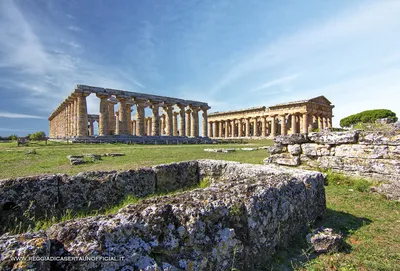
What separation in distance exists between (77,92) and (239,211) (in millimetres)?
35110

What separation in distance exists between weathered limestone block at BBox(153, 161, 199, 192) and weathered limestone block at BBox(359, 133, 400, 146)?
17.2ft

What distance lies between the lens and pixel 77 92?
32.0 metres

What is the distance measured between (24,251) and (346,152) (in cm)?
813

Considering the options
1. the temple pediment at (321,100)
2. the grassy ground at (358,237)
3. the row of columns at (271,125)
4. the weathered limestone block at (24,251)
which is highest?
the temple pediment at (321,100)

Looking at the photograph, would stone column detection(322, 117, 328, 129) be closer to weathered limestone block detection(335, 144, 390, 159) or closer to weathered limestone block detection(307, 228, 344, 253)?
weathered limestone block detection(335, 144, 390, 159)

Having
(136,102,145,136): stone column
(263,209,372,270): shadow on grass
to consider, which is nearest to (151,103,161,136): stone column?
(136,102,145,136): stone column

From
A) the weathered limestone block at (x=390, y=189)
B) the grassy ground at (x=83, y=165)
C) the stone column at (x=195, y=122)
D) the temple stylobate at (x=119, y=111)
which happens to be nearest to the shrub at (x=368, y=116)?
the stone column at (x=195, y=122)

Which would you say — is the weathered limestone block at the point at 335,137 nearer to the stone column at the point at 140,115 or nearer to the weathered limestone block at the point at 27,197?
the weathered limestone block at the point at 27,197

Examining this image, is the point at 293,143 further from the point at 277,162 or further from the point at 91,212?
the point at 91,212

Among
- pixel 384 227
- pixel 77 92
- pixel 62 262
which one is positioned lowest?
pixel 384 227

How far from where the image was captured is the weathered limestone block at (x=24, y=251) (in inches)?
55.4

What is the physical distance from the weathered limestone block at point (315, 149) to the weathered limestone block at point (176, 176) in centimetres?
491

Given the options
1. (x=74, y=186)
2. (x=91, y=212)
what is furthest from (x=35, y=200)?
(x=91, y=212)

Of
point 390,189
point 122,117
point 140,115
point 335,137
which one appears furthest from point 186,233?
point 140,115
